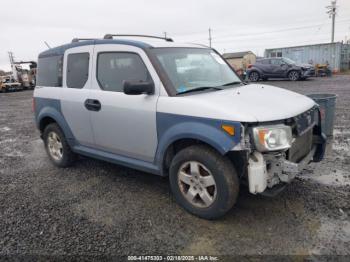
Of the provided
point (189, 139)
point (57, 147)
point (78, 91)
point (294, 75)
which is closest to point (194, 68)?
point (189, 139)

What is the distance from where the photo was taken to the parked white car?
294 cm

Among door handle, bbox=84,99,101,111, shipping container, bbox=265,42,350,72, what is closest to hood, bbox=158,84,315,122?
door handle, bbox=84,99,101,111

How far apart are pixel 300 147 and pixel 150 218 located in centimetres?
186

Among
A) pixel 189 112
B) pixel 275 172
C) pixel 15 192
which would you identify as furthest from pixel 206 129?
pixel 15 192

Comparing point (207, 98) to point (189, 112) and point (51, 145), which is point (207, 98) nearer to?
point (189, 112)

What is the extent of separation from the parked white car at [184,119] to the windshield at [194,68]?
2 cm

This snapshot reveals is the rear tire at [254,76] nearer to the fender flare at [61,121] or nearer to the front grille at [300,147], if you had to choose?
the fender flare at [61,121]

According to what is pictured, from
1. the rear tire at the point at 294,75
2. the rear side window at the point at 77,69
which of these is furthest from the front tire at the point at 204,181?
the rear tire at the point at 294,75

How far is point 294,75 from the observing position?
65.5 ft

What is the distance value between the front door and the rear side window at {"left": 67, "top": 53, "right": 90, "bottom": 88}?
227 millimetres

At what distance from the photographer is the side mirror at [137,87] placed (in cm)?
331

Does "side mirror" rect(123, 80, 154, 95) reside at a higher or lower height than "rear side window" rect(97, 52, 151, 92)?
lower

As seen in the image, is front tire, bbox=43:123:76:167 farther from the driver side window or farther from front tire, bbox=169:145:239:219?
the driver side window

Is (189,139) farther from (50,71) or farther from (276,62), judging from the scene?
(276,62)
